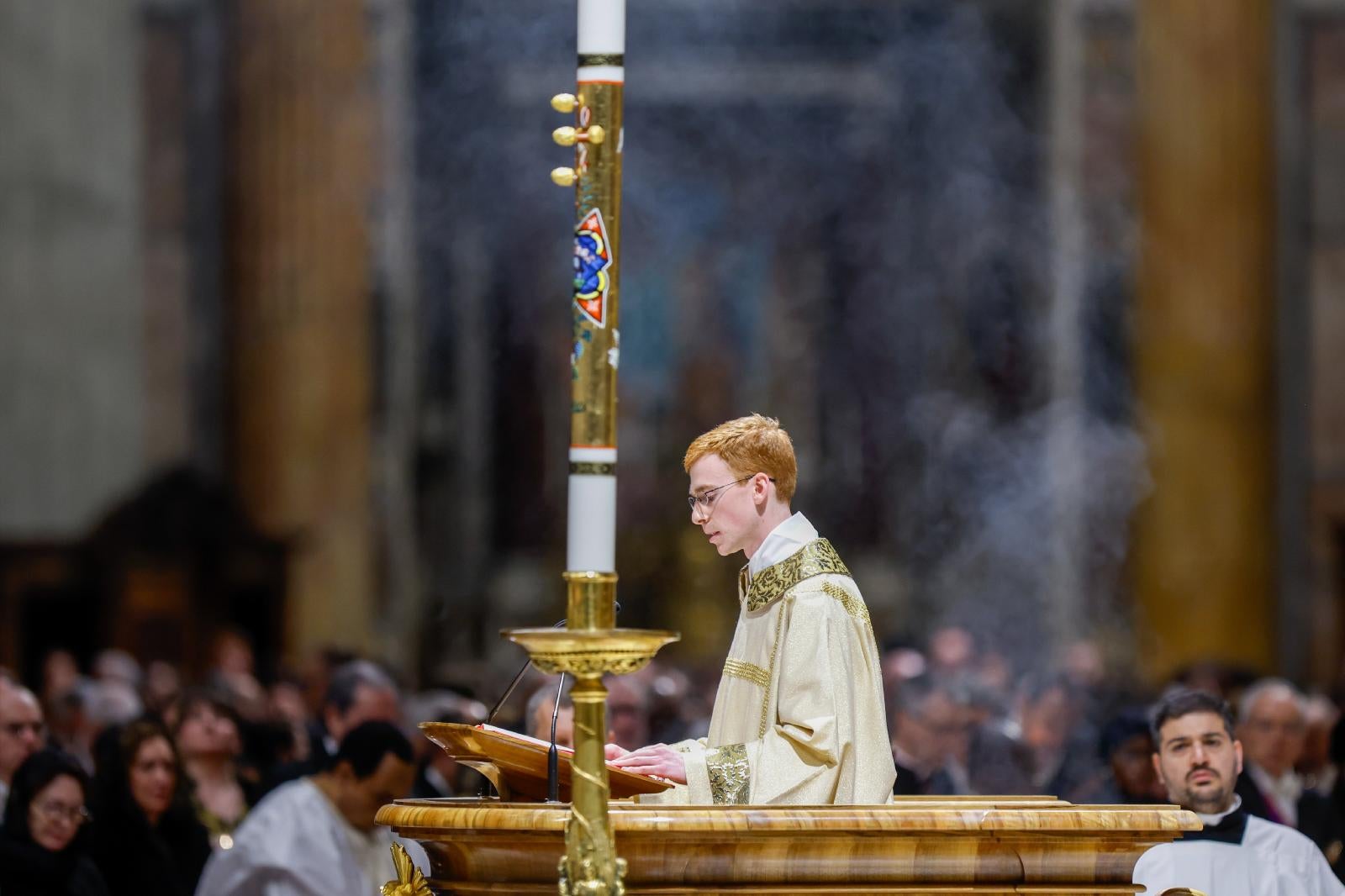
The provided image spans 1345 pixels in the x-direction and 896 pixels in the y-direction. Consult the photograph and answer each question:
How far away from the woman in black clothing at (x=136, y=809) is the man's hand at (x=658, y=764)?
9.62ft

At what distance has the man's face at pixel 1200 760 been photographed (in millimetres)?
4926

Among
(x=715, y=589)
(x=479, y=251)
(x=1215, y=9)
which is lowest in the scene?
(x=715, y=589)

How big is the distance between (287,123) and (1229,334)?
21.8 ft

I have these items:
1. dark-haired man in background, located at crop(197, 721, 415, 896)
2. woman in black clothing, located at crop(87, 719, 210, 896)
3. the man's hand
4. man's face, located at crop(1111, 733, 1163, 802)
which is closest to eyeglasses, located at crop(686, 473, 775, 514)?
the man's hand

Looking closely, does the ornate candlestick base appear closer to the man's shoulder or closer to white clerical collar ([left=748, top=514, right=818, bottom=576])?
white clerical collar ([left=748, top=514, right=818, bottom=576])

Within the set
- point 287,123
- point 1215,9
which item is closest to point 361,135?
point 287,123

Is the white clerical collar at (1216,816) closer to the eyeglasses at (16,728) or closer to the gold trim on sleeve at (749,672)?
the gold trim on sleeve at (749,672)

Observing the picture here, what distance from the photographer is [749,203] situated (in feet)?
59.2

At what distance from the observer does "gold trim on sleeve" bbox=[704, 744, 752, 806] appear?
3.42 metres

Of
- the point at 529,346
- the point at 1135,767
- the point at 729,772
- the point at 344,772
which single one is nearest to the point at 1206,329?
the point at 529,346

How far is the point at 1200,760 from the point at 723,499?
1.76 meters

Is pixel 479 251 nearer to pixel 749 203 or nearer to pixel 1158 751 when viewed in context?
pixel 749 203

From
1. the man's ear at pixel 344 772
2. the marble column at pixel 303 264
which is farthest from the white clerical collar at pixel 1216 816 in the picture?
the marble column at pixel 303 264

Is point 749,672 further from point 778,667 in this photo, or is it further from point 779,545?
point 779,545
